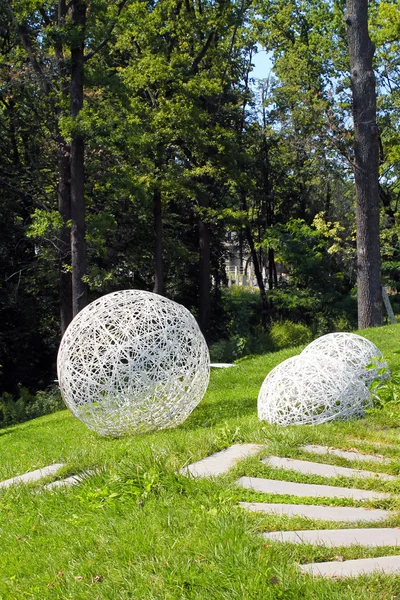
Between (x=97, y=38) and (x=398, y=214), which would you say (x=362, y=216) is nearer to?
(x=97, y=38)

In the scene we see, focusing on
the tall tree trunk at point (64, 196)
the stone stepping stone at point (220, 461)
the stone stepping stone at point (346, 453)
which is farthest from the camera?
the tall tree trunk at point (64, 196)

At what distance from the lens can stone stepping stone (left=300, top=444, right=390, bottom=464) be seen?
5.99 metres

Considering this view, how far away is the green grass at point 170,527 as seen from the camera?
3.57 m

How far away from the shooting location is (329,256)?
98.6ft

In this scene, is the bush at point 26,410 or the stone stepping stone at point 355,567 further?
the bush at point 26,410

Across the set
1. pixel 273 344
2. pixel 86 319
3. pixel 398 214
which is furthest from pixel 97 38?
pixel 398 214

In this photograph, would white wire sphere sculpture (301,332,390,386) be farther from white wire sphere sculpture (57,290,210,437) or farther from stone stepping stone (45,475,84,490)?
stone stepping stone (45,475,84,490)

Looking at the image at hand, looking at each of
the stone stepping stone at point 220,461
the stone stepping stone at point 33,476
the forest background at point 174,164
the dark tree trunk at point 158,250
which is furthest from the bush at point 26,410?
the stone stepping stone at point 220,461

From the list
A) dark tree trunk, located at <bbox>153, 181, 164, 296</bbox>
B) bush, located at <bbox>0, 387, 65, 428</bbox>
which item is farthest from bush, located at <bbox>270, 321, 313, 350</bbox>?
bush, located at <bbox>0, 387, 65, 428</bbox>

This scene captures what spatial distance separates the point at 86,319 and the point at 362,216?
10.4 meters

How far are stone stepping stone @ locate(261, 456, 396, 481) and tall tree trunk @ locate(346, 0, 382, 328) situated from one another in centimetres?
1194

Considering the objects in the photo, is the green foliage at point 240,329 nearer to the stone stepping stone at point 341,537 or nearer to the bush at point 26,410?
the bush at point 26,410

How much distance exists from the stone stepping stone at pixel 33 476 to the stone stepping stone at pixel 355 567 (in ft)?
11.5

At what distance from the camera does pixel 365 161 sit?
1736cm
